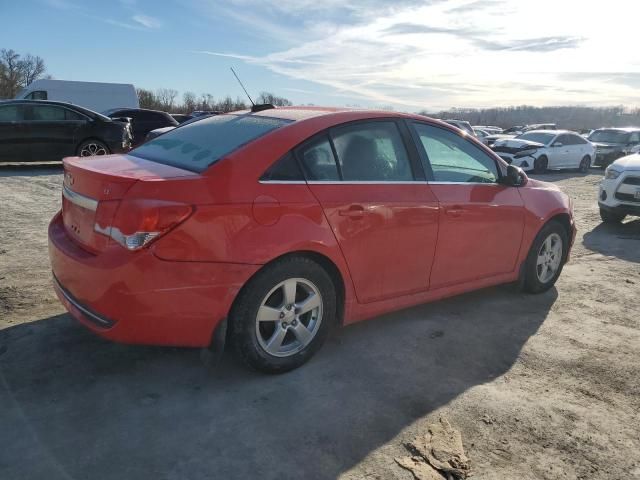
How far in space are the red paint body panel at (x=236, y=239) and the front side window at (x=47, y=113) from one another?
32.0 ft

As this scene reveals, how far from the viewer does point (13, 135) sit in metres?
11.7

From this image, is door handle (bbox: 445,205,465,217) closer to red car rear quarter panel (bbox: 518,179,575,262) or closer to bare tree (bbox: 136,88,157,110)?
red car rear quarter panel (bbox: 518,179,575,262)

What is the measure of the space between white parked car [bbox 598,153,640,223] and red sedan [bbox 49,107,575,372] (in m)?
4.91

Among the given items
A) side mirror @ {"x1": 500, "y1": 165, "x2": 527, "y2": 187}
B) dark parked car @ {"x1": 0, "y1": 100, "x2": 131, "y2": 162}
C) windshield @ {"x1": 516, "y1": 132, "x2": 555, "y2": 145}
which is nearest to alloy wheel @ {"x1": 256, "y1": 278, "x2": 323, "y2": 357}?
side mirror @ {"x1": 500, "y1": 165, "x2": 527, "y2": 187}

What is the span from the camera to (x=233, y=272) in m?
2.91

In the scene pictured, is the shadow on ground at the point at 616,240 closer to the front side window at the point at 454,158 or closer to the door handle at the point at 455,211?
the front side window at the point at 454,158

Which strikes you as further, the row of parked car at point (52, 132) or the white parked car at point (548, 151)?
the white parked car at point (548, 151)

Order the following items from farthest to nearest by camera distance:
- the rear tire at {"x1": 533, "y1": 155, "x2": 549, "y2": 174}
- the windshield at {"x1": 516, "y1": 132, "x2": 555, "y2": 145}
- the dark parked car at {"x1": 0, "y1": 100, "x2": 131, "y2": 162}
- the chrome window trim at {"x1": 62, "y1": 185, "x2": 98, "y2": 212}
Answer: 1. the windshield at {"x1": 516, "y1": 132, "x2": 555, "y2": 145}
2. the rear tire at {"x1": 533, "y1": 155, "x2": 549, "y2": 174}
3. the dark parked car at {"x1": 0, "y1": 100, "x2": 131, "y2": 162}
4. the chrome window trim at {"x1": 62, "y1": 185, "x2": 98, "y2": 212}

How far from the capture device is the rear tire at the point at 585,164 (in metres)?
19.2

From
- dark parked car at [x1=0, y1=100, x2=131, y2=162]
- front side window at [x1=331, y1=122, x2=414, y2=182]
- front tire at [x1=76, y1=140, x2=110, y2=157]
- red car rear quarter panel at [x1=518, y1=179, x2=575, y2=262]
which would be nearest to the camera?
front side window at [x1=331, y1=122, x2=414, y2=182]

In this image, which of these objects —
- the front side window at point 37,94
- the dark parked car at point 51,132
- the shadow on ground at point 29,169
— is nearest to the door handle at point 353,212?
the shadow on ground at point 29,169

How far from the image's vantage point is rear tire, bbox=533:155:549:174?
17.6m

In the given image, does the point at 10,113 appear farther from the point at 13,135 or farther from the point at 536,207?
the point at 536,207

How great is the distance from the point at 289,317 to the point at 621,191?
713cm
